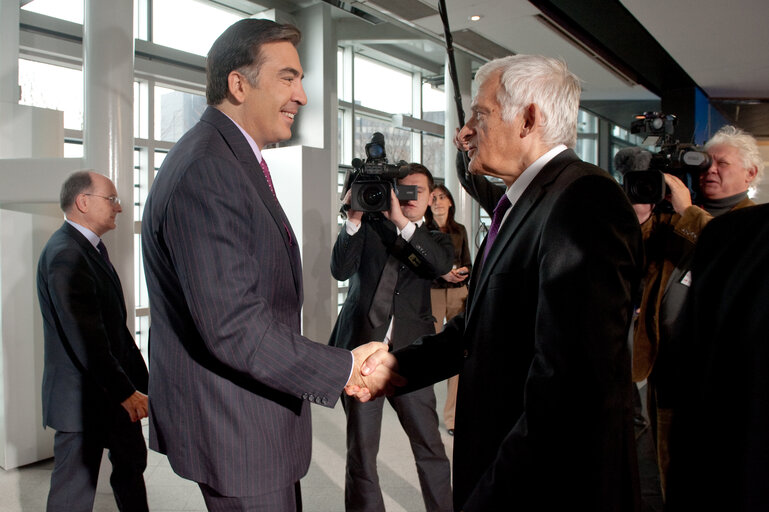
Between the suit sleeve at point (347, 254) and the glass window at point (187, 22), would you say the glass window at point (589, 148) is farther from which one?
the suit sleeve at point (347, 254)

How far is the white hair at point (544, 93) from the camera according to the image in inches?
49.0

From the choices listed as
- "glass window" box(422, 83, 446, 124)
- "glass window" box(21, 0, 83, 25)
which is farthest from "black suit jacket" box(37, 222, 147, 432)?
"glass window" box(422, 83, 446, 124)

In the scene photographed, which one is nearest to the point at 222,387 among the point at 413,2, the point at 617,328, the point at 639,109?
the point at 617,328

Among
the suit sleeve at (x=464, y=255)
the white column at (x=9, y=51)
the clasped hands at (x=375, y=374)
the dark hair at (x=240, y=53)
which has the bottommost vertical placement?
the clasped hands at (x=375, y=374)

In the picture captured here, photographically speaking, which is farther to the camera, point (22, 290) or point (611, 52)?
point (611, 52)

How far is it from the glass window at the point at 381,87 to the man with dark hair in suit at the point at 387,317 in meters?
6.03

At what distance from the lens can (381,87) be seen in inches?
348

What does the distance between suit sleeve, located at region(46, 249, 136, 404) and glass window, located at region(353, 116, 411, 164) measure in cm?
612

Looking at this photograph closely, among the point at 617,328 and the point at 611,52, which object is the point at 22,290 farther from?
the point at 611,52

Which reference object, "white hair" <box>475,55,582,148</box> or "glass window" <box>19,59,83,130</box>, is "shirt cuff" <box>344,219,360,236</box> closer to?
"white hair" <box>475,55,582,148</box>

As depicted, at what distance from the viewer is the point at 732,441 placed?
2.08 ft

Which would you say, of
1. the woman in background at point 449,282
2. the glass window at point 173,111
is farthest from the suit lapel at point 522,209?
the glass window at point 173,111

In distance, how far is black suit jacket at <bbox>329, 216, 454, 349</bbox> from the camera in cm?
255

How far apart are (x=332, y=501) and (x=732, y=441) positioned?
103 inches
